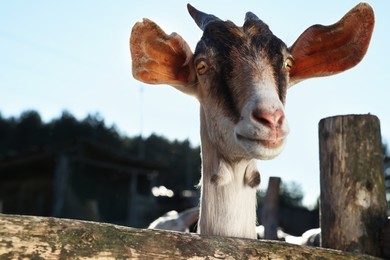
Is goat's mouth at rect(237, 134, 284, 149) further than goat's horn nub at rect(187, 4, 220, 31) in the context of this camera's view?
No

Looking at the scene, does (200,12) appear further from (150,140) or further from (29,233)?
(150,140)

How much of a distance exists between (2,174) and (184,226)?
19.1 metres

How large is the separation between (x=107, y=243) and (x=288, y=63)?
164cm

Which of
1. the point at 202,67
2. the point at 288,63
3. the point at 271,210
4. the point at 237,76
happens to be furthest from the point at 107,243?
the point at 271,210

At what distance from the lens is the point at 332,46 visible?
337cm

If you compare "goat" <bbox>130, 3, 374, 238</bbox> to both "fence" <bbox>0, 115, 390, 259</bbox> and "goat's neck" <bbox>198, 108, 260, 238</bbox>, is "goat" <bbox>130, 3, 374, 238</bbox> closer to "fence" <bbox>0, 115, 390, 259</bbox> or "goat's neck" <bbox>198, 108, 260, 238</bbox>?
"goat's neck" <bbox>198, 108, 260, 238</bbox>

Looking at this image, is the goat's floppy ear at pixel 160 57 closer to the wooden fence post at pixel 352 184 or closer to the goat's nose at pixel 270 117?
the goat's nose at pixel 270 117

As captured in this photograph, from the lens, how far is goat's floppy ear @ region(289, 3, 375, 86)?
3271 mm

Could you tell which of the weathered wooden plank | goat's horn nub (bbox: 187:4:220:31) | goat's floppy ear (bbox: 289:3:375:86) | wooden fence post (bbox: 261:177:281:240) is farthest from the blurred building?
the weathered wooden plank

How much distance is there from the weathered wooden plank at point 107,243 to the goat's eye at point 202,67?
1099 mm

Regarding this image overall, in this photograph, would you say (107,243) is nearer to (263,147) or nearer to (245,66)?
(263,147)

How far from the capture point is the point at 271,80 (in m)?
2.81

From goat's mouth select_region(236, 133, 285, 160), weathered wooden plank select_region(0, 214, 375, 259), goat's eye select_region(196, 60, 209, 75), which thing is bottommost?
weathered wooden plank select_region(0, 214, 375, 259)

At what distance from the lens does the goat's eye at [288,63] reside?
3.04 m
